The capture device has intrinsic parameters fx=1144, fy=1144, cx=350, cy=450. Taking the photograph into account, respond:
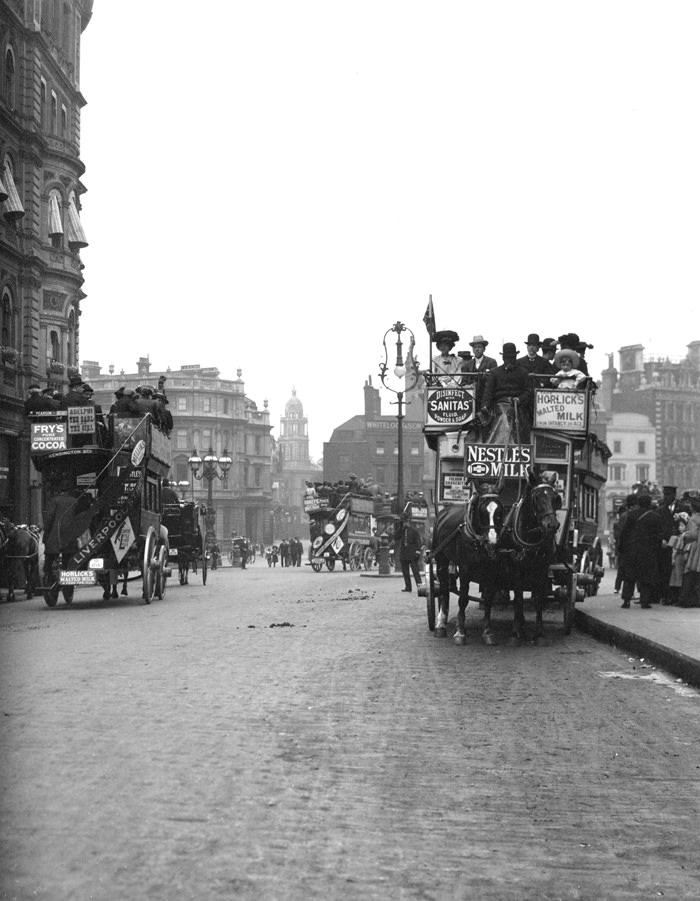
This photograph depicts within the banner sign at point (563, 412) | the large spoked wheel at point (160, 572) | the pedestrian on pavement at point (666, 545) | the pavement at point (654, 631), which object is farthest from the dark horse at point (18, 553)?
the pedestrian on pavement at point (666, 545)

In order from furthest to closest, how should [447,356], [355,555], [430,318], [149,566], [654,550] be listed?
1. [355,555]
2. [430,318]
3. [149,566]
4. [654,550]
5. [447,356]

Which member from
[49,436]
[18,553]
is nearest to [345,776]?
[49,436]

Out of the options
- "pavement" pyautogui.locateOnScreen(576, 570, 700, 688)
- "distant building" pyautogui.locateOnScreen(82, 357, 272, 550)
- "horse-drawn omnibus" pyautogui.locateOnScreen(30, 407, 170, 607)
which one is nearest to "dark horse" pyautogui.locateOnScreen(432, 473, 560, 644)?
"pavement" pyautogui.locateOnScreen(576, 570, 700, 688)

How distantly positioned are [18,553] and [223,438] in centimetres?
8302

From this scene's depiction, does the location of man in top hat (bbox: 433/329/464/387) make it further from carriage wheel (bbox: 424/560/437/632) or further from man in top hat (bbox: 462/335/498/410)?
carriage wheel (bbox: 424/560/437/632)

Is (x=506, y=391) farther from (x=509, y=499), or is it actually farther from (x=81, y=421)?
(x=81, y=421)

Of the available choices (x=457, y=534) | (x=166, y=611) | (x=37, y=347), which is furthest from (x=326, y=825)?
(x=37, y=347)

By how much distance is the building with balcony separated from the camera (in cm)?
1091

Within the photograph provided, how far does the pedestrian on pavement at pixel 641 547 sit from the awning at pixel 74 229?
9.37 m

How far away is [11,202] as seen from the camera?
13.6 m

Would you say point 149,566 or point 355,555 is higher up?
point 149,566

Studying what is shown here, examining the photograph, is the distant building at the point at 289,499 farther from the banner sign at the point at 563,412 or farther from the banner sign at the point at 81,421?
the banner sign at the point at 563,412

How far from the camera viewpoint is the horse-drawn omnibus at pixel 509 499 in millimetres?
12102

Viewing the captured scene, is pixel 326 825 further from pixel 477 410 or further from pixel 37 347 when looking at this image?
pixel 37 347
